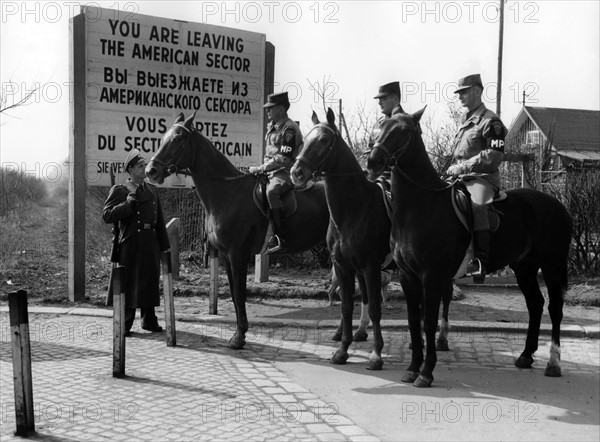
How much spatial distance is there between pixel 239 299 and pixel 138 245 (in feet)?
5.23

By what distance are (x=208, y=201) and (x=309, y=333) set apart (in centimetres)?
227

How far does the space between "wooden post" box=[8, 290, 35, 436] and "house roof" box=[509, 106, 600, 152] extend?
51.1 meters

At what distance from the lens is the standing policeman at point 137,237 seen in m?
9.23

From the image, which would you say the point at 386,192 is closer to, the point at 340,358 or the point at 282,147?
the point at 282,147

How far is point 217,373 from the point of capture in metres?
7.37

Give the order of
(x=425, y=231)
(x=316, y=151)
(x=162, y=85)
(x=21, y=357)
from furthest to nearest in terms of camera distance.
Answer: (x=162, y=85), (x=316, y=151), (x=425, y=231), (x=21, y=357)

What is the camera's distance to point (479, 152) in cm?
764

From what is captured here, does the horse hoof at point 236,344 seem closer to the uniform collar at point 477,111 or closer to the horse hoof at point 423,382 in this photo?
the horse hoof at point 423,382

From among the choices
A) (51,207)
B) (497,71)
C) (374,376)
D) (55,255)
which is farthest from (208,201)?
(51,207)

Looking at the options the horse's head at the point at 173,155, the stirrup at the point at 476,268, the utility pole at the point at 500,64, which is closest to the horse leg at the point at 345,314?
the stirrup at the point at 476,268

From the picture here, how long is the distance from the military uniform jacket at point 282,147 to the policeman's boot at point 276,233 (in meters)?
0.45

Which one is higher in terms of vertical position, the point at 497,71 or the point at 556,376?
the point at 497,71

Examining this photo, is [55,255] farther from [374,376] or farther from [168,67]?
[374,376]

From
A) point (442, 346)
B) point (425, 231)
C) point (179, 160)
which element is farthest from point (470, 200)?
point (179, 160)
